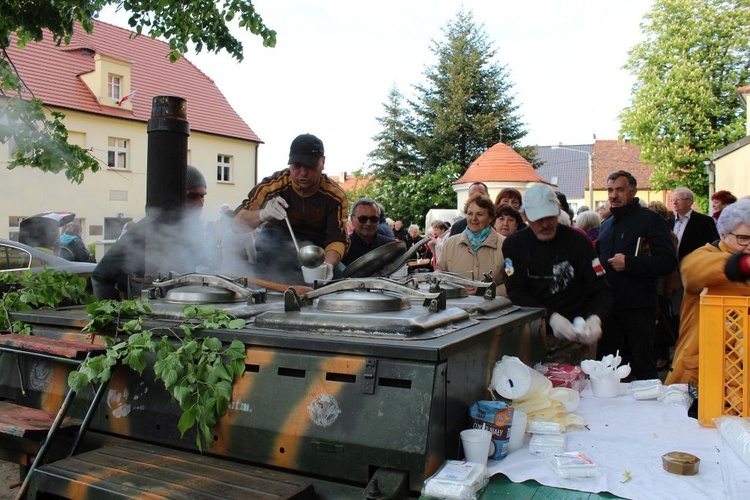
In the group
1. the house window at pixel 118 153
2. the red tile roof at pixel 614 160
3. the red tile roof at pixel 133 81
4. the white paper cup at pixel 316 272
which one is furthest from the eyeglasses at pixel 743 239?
the red tile roof at pixel 614 160

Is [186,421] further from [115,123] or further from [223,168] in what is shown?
[223,168]

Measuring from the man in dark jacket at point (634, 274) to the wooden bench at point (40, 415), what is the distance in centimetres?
369

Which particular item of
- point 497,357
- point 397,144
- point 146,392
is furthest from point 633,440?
point 397,144

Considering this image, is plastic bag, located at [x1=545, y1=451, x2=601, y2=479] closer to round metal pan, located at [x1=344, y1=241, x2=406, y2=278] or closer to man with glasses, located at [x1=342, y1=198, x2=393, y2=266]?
round metal pan, located at [x1=344, y1=241, x2=406, y2=278]

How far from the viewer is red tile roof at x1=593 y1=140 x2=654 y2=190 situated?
56450mm

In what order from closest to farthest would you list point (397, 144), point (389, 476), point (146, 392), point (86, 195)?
point (389, 476)
point (146, 392)
point (86, 195)
point (397, 144)

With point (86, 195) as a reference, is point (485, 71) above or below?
above

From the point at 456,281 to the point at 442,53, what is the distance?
35721 millimetres

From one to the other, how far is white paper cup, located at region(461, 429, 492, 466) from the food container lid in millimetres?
589

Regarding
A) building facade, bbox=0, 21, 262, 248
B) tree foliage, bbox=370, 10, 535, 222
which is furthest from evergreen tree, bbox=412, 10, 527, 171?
building facade, bbox=0, 21, 262, 248

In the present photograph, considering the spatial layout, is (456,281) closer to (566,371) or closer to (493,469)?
(566,371)

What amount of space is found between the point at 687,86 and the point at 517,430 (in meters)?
34.3

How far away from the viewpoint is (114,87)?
70.8ft

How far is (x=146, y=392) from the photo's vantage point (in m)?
2.76
